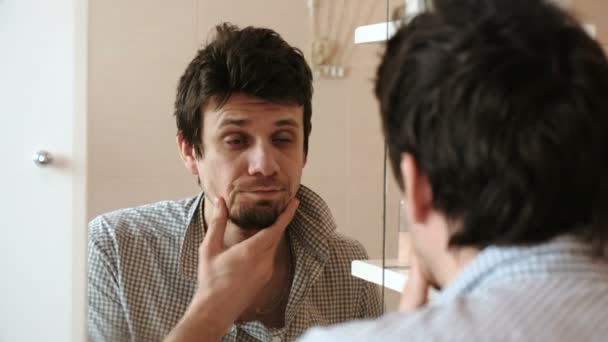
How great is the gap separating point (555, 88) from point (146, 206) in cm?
56

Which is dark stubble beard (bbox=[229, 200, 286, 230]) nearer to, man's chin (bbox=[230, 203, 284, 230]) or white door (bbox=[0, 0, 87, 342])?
man's chin (bbox=[230, 203, 284, 230])

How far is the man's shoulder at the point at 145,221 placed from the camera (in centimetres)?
98

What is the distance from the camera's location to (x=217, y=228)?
3.11 feet

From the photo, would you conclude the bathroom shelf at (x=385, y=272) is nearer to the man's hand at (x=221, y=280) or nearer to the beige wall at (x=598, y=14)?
the man's hand at (x=221, y=280)

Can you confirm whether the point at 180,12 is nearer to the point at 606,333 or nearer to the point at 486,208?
the point at 486,208

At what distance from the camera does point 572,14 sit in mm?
584

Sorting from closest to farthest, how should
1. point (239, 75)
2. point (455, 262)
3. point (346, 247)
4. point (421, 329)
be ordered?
1. point (421, 329)
2. point (455, 262)
3. point (239, 75)
4. point (346, 247)

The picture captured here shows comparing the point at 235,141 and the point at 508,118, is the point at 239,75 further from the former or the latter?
the point at 508,118

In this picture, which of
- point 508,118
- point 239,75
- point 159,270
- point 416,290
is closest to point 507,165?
point 508,118

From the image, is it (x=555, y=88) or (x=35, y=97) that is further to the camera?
(x=35, y=97)

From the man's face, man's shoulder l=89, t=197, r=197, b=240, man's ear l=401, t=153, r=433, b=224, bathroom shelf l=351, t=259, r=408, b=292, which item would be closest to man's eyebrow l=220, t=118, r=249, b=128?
the man's face

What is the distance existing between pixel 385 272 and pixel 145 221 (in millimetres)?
283

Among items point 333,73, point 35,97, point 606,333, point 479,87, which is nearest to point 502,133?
point 479,87

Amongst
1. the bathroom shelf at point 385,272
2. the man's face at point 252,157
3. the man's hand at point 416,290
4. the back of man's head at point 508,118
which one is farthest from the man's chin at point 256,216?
the back of man's head at point 508,118
